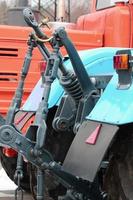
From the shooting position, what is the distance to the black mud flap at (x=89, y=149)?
3735 mm

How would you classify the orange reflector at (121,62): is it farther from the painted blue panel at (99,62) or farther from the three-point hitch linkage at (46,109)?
the painted blue panel at (99,62)

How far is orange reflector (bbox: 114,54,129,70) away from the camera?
12.7 feet

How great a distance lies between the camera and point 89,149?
3.87 m

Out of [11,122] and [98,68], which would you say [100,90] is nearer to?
[98,68]

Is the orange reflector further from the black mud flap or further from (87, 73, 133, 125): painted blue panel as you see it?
the black mud flap

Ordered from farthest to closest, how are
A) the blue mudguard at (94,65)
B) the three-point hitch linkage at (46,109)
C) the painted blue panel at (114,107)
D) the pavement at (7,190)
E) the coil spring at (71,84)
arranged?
1. the pavement at (7,190)
2. the blue mudguard at (94,65)
3. the coil spring at (71,84)
4. the three-point hitch linkage at (46,109)
5. the painted blue panel at (114,107)

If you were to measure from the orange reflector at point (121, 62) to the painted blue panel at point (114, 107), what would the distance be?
15cm

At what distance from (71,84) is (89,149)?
2.19 feet

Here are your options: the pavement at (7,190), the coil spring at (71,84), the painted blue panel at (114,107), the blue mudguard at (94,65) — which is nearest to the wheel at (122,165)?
the painted blue panel at (114,107)

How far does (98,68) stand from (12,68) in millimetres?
3166

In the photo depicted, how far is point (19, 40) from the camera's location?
792 cm

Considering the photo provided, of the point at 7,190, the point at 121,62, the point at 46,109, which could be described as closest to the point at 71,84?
the point at 46,109

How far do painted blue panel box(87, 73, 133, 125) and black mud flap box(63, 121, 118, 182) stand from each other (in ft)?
0.17

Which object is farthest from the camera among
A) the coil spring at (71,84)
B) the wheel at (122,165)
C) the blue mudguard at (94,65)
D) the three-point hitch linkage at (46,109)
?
the blue mudguard at (94,65)
